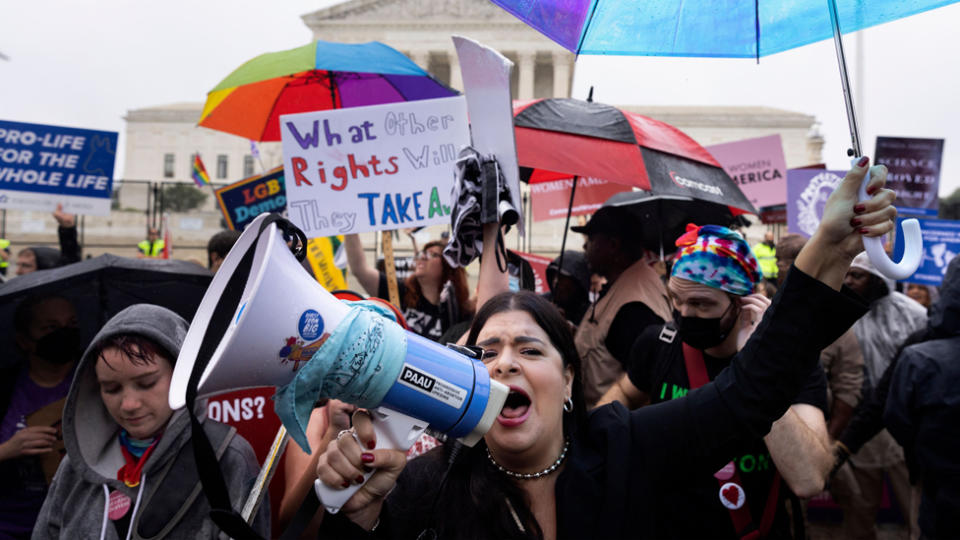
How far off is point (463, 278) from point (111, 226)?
25.7m

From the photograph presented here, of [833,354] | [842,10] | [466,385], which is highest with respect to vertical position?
[842,10]

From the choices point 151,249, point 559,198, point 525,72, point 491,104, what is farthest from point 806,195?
point 525,72

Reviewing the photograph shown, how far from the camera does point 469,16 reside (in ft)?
179

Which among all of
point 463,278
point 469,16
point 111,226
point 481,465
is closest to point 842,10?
point 481,465

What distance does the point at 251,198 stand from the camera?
5.70 m

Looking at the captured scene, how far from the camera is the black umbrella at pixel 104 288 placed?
122 inches

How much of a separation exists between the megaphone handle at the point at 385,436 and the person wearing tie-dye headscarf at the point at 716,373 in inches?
38.4

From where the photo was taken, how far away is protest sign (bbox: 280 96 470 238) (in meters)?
3.72

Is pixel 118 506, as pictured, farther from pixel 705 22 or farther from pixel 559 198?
pixel 559 198

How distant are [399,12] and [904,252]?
57610mm

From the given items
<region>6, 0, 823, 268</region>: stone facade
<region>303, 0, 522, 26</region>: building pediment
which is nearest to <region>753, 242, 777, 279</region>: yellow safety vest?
<region>6, 0, 823, 268</region>: stone facade

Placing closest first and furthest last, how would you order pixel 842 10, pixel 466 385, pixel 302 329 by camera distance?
pixel 302 329, pixel 466 385, pixel 842 10

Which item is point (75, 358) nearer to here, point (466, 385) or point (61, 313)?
point (61, 313)

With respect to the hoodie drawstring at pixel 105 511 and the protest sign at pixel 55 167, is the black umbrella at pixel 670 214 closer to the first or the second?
the hoodie drawstring at pixel 105 511
